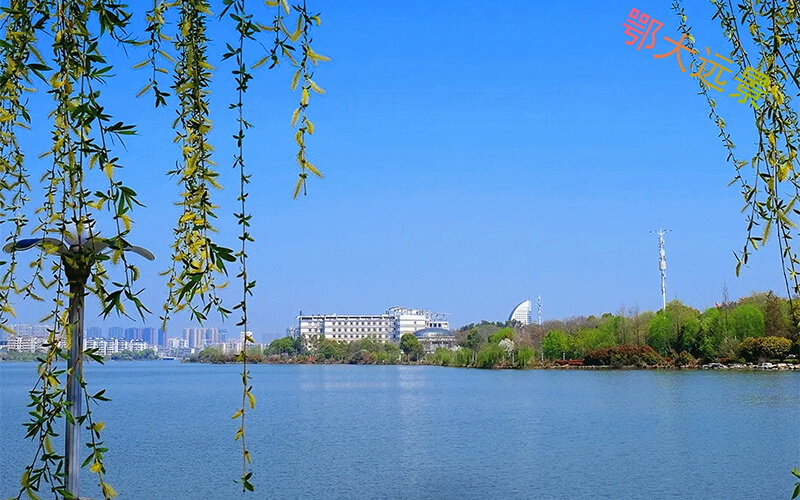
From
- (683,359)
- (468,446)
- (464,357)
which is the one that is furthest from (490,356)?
(468,446)

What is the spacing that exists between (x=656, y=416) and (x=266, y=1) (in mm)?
17573

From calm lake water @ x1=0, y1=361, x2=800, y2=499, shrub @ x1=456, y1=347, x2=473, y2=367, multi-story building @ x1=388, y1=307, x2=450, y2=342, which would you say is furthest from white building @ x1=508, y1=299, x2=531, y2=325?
calm lake water @ x1=0, y1=361, x2=800, y2=499

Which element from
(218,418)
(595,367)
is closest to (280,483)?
(218,418)

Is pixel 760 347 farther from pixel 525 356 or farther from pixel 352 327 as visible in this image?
pixel 352 327

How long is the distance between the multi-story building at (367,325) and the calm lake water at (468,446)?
218ft

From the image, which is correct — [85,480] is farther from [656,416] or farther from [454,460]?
[656,416]

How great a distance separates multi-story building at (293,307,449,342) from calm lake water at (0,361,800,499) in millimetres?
66554

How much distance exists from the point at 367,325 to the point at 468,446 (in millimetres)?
78940

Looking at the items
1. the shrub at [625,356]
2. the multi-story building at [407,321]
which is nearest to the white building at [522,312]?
the multi-story building at [407,321]

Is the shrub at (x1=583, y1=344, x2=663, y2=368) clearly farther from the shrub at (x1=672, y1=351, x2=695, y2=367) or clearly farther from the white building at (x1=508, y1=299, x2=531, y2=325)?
the white building at (x1=508, y1=299, x2=531, y2=325)

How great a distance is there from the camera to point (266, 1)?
1.02 meters

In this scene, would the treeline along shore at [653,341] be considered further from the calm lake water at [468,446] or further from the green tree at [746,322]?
the calm lake water at [468,446]

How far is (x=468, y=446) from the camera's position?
13375 mm

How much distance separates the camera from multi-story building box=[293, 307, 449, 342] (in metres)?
90.5
